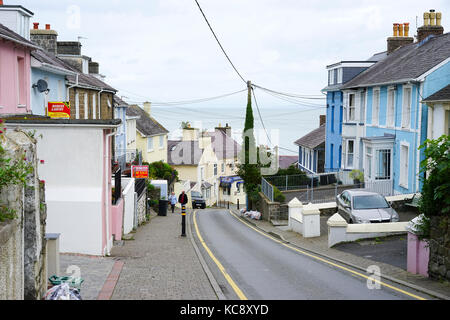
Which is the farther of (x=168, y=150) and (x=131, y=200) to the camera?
(x=168, y=150)

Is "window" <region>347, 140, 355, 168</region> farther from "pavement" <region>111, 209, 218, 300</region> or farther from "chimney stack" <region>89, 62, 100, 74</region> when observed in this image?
"chimney stack" <region>89, 62, 100, 74</region>

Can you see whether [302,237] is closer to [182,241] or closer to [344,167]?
[182,241]

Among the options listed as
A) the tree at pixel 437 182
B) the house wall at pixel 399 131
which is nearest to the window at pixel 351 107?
the house wall at pixel 399 131

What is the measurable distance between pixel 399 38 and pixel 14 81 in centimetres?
2758

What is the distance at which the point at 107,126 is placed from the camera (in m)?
14.8

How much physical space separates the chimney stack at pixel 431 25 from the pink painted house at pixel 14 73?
75.6ft

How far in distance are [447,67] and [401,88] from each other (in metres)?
3.22

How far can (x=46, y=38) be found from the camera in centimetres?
3322

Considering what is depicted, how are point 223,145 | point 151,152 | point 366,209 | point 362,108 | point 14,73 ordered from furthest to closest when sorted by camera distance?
point 223,145, point 151,152, point 362,108, point 366,209, point 14,73

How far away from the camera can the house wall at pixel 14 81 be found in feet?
60.0

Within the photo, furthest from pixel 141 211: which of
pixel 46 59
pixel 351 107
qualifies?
pixel 351 107

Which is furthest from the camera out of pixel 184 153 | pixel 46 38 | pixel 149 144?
pixel 184 153

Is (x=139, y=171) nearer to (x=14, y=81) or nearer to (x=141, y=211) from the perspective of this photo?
(x=141, y=211)

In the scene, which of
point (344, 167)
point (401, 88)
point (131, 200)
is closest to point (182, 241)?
point (131, 200)
